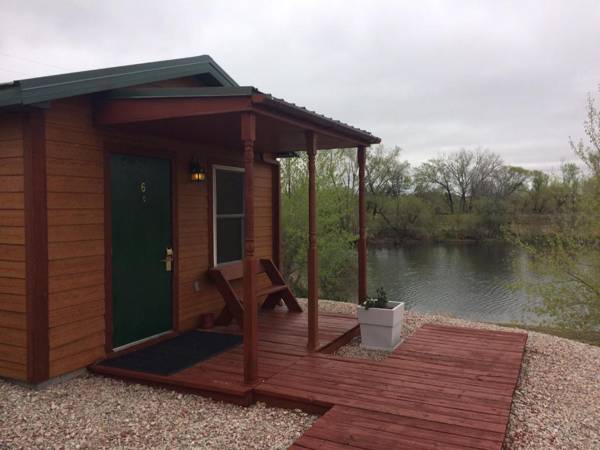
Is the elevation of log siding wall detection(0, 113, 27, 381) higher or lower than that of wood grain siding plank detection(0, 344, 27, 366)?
higher

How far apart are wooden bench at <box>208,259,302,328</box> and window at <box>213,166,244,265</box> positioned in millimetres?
214

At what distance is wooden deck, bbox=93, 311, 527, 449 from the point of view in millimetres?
2586

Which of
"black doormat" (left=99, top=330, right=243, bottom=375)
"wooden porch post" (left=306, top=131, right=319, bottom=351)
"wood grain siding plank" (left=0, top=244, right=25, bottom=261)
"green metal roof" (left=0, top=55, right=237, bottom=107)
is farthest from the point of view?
"wooden porch post" (left=306, top=131, right=319, bottom=351)

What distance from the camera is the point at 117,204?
4.10 metres

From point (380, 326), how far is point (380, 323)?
4 cm

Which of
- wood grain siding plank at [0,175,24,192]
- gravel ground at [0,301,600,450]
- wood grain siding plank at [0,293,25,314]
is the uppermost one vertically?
wood grain siding plank at [0,175,24,192]

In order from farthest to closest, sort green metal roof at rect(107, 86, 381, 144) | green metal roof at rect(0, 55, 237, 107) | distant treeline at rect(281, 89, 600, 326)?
1. distant treeline at rect(281, 89, 600, 326)
2. green metal roof at rect(107, 86, 381, 144)
3. green metal roof at rect(0, 55, 237, 107)

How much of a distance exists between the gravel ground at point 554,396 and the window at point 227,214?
6.42 ft

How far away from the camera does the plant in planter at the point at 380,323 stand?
4.63 m

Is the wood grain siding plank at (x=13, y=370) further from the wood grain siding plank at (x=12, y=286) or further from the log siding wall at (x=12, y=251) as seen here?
the wood grain siding plank at (x=12, y=286)

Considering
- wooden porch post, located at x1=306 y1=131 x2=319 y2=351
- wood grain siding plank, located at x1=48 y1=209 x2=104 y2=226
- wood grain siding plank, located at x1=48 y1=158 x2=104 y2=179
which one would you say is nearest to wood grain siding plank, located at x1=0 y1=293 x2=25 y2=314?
wood grain siding plank, located at x1=48 y1=209 x2=104 y2=226

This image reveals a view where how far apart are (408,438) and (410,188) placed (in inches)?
1152

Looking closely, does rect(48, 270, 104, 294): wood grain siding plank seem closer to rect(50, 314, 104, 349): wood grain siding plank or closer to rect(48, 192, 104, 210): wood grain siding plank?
rect(50, 314, 104, 349): wood grain siding plank

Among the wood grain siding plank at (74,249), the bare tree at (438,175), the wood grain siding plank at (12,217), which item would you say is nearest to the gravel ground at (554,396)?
the wood grain siding plank at (74,249)
